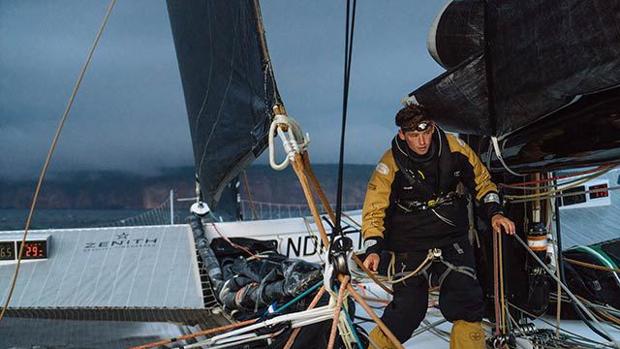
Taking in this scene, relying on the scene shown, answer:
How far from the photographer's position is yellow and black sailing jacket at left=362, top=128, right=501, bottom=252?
10.8 ft

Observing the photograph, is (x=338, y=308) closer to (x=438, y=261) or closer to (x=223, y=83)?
(x=438, y=261)

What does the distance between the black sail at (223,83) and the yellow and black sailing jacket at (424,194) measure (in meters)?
0.74

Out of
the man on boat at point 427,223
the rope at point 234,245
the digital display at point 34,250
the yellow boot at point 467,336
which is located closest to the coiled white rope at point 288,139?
the man on boat at point 427,223

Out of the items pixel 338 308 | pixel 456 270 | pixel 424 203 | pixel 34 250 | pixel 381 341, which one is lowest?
pixel 381 341

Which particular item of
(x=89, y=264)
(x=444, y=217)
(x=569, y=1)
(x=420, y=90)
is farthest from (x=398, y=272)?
(x=89, y=264)

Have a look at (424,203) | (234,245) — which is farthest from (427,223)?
(234,245)

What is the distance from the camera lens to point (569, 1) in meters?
2.38

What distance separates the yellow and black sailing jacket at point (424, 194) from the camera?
10.8 feet

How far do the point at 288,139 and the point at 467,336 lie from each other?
55.4 inches

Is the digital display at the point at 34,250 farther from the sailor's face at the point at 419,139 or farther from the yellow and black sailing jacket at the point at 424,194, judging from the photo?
the sailor's face at the point at 419,139

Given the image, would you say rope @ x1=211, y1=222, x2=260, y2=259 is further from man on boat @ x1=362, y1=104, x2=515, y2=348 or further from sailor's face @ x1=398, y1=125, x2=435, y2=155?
sailor's face @ x1=398, y1=125, x2=435, y2=155

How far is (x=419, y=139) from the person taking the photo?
3197 mm

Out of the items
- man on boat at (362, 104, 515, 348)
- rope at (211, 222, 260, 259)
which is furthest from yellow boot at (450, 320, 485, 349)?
rope at (211, 222, 260, 259)

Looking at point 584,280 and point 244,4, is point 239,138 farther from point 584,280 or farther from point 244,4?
point 584,280
